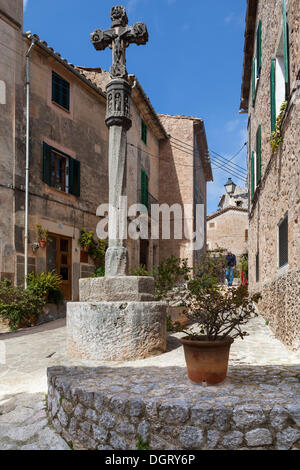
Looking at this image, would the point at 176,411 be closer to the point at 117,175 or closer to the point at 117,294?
the point at 117,294

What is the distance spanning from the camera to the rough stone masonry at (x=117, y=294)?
4.67m

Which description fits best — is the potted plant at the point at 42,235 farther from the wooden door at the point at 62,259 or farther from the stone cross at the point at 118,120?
the stone cross at the point at 118,120

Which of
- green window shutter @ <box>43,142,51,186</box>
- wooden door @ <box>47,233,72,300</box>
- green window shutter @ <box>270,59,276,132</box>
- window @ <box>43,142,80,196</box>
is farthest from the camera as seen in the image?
wooden door @ <box>47,233,72,300</box>

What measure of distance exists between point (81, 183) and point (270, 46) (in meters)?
7.08

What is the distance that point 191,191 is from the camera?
57.6 ft

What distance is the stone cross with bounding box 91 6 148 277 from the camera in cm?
534

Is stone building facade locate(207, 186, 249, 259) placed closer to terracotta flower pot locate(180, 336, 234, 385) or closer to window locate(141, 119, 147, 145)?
window locate(141, 119, 147, 145)

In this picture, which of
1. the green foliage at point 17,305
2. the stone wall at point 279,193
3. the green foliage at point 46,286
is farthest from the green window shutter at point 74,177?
the stone wall at point 279,193

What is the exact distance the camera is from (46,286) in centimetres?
955

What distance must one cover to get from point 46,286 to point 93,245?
2837 mm

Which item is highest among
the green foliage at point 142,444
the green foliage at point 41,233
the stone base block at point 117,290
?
the green foliage at point 41,233

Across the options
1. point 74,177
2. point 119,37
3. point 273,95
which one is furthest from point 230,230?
point 119,37

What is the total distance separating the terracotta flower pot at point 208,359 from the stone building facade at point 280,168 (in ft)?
5.44

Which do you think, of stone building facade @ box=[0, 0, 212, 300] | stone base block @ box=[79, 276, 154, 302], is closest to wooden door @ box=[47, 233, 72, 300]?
stone building facade @ box=[0, 0, 212, 300]
